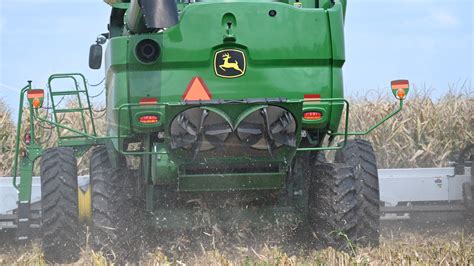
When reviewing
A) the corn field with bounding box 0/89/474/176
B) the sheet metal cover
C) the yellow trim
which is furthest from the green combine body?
the corn field with bounding box 0/89/474/176

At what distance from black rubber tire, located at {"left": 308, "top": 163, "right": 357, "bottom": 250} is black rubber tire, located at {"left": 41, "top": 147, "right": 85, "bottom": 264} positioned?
1751 mm

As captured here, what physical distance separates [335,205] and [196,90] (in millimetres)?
1243

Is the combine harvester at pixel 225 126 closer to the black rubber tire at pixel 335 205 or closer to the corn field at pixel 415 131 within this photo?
the black rubber tire at pixel 335 205

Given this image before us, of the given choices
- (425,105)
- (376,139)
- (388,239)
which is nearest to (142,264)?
(388,239)

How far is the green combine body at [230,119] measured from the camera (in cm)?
556

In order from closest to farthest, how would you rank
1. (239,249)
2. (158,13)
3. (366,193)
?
(158,13), (239,249), (366,193)

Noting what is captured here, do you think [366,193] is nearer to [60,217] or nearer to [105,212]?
[105,212]

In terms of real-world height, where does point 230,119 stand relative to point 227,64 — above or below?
below

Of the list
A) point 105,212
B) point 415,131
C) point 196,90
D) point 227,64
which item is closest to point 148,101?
point 196,90

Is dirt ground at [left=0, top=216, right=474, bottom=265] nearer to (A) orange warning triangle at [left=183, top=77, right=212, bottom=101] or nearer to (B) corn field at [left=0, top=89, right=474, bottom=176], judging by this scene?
(A) orange warning triangle at [left=183, top=77, right=212, bottom=101]

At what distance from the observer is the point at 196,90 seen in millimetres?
5863

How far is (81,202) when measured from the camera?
6.77 metres

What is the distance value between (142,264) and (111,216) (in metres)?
0.40

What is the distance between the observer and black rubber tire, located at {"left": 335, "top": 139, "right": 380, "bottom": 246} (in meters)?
6.33
